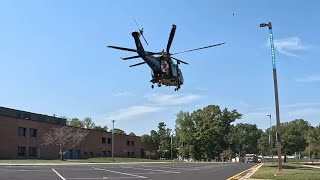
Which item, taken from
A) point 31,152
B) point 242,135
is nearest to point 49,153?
point 31,152

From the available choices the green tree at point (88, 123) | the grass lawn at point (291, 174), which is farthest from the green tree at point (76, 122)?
the grass lawn at point (291, 174)

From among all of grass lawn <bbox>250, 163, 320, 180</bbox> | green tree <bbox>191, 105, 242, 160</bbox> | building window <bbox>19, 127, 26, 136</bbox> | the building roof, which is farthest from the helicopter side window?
green tree <bbox>191, 105, 242, 160</bbox>

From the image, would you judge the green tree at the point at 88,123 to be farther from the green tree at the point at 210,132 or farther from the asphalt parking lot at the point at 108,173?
the asphalt parking lot at the point at 108,173

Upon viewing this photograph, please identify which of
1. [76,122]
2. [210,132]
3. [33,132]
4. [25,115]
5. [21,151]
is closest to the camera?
[21,151]

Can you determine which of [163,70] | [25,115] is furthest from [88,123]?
[163,70]

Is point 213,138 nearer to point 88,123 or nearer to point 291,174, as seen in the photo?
point 88,123

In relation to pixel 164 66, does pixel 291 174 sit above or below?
below

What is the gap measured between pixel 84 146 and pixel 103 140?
9.98 m

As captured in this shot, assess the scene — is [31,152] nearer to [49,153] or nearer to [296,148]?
[49,153]

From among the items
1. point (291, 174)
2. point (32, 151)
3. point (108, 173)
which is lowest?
point (108, 173)

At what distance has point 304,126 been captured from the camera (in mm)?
166750

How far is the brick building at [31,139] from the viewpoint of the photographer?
67000 millimetres

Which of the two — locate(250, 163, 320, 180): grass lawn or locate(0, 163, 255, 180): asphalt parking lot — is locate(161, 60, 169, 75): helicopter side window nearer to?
locate(0, 163, 255, 180): asphalt parking lot

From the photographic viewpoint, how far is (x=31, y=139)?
72.4 metres
